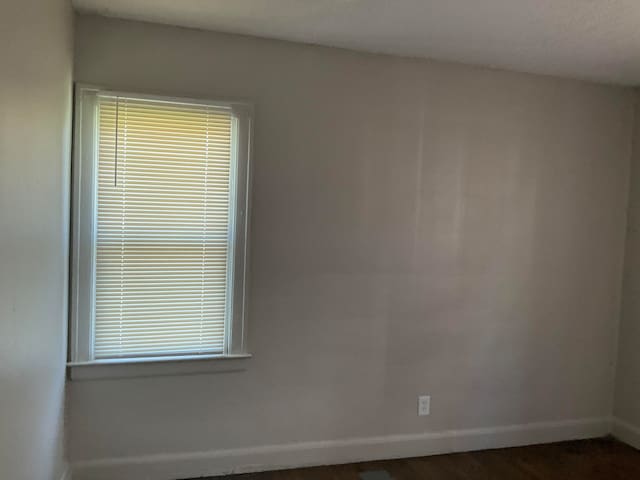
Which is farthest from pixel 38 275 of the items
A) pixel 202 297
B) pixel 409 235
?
pixel 409 235

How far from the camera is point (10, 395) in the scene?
1.61m

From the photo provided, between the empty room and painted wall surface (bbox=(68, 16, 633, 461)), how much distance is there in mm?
13

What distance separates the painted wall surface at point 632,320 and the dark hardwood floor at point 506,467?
29cm

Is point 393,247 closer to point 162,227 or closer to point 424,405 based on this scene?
point 424,405

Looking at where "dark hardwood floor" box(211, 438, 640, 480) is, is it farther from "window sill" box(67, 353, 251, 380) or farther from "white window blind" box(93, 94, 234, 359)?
"white window blind" box(93, 94, 234, 359)

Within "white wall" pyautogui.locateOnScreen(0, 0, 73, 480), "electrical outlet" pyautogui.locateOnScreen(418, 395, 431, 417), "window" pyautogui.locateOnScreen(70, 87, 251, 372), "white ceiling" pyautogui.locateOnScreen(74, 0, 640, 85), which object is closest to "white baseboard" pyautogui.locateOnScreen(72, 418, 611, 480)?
"electrical outlet" pyautogui.locateOnScreen(418, 395, 431, 417)

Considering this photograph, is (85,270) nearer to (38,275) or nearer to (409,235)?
(38,275)

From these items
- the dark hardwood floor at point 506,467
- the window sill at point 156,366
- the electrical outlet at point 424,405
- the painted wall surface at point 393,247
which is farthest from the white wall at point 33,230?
the electrical outlet at point 424,405

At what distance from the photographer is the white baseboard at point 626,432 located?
350 cm

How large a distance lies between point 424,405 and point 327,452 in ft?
2.13

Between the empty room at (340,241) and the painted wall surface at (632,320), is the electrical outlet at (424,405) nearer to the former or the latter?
the empty room at (340,241)

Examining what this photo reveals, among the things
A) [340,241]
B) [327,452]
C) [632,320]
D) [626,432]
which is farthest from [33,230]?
[626,432]

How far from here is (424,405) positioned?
10.6 feet

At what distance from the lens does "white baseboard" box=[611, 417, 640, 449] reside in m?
3.50
